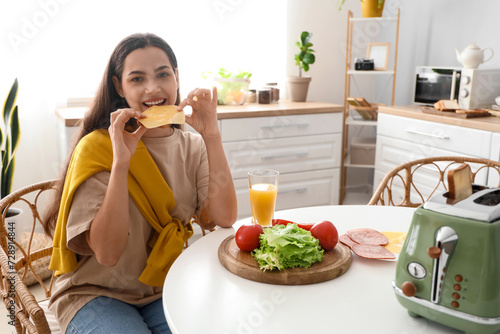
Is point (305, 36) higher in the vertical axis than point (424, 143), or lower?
higher

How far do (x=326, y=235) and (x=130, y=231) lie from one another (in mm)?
549

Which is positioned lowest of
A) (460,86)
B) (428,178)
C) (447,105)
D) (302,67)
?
(428,178)

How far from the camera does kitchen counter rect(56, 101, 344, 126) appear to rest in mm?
2697

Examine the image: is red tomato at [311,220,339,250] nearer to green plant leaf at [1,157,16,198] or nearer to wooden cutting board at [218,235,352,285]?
wooden cutting board at [218,235,352,285]

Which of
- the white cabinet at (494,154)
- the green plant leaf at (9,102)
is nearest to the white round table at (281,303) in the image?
the white cabinet at (494,154)

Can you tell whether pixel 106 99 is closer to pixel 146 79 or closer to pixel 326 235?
pixel 146 79

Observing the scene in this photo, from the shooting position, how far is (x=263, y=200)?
121 cm

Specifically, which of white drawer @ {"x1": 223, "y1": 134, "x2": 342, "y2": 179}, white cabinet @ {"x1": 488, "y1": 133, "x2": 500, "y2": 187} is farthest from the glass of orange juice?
white drawer @ {"x1": 223, "y1": 134, "x2": 342, "y2": 179}

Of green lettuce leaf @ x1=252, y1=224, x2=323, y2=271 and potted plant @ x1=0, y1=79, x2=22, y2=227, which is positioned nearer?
green lettuce leaf @ x1=252, y1=224, x2=323, y2=271

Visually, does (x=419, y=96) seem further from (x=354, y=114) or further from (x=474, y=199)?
(x=474, y=199)

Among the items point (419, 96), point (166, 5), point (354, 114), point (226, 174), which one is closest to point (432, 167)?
point (419, 96)

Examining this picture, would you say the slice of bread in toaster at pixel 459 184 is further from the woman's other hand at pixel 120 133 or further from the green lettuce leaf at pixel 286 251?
the woman's other hand at pixel 120 133

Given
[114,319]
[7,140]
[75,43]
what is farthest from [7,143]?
[114,319]

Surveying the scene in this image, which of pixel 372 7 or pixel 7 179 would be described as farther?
pixel 372 7
